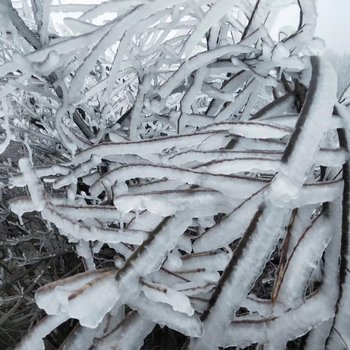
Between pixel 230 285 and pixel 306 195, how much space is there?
0.17 meters

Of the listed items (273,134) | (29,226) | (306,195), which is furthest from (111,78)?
(29,226)

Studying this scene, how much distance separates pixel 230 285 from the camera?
571 mm

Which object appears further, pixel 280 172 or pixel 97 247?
pixel 97 247

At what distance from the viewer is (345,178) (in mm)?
677

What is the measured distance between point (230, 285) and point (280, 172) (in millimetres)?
147

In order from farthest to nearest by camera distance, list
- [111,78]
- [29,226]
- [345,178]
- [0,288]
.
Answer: [29,226]
[0,288]
[111,78]
[345,178]

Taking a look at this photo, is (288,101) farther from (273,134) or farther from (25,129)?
(25,129)

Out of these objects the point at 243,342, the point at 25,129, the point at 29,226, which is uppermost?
the point at 243,342

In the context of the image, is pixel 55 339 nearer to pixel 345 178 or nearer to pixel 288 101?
pixel 288 101

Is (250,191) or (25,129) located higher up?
(250,191)

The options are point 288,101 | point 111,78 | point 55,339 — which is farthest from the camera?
point 55,339

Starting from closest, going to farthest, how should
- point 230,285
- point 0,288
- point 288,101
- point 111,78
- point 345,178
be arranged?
point 230,285 → point 345,178 → point 288,101 → point 111,78 → point 0,288

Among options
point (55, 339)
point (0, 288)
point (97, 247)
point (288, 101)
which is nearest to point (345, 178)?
point (288, 101)

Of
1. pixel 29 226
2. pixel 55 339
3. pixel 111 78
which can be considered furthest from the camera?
pixel 29 226
